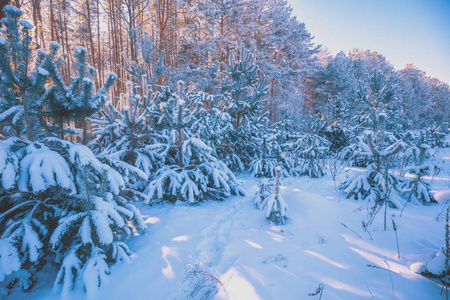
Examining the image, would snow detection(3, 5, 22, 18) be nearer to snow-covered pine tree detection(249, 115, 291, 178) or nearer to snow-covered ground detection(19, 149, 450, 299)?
snow-covered ground detection(19, 149, 450, 299)

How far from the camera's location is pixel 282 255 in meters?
2.54

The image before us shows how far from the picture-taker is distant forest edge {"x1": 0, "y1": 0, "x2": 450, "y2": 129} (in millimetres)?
11914

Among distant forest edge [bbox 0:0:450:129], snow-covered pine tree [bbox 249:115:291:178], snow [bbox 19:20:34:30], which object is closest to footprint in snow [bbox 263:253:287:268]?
snow [bbox 19:20:34:30]

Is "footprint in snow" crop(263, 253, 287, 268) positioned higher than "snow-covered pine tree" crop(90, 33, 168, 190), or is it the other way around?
"snow-covered pine tree" crop(90, 33, 168, 190)

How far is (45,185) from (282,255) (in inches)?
112

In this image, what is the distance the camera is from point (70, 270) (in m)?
1.99

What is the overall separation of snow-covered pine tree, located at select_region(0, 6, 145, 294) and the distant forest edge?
4.47 metres

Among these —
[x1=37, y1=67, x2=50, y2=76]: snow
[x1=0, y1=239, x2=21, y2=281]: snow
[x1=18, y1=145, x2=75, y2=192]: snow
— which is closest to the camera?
[x1=0, y1=239, x2=21, y2=281]: snow

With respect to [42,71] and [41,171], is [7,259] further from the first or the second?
[42,71]

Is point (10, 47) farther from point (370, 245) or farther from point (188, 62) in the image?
point (188, 62)

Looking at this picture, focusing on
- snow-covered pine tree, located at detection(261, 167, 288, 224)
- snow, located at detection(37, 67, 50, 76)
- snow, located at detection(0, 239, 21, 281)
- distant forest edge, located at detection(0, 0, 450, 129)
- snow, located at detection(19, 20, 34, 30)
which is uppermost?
distant forest edge, located at detection(0, 0, 450, 129)

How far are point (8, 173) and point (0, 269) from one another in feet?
2.69

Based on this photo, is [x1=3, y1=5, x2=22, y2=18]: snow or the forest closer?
[x1=3, y1=5, x2=22, y2=18]: snow

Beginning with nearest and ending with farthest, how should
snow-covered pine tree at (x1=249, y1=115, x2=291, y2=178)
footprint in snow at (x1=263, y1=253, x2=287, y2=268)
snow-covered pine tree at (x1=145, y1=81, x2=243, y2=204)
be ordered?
footprint in snow at (x1=263, y1=253, x2=287, y2=268) < snow-covered pine tree at (x1=145, y1=81, x2=243, y2=204) < snow-covered pine tree at (x1=249, y1=115, x2=291, y2=178)
